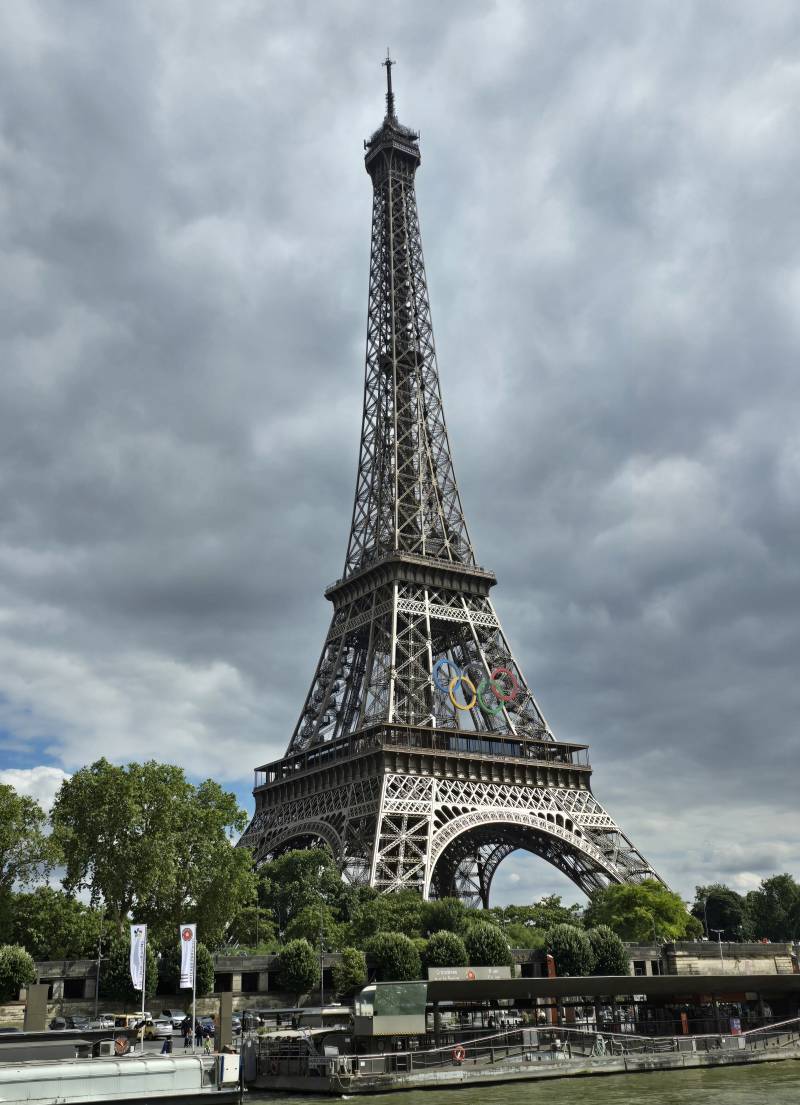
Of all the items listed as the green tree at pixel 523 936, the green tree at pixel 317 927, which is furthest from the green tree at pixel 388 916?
the green tree at pixel 523 936

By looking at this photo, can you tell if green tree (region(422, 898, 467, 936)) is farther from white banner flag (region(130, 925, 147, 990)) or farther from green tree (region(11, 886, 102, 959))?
white banner flag (region(130, 925, 147, 990))

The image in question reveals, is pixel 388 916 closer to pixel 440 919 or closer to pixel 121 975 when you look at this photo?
pixel 440 919

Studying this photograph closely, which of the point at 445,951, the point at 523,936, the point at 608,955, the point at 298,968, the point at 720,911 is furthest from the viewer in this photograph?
the point at 720,911

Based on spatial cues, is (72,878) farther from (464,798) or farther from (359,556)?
(359,556)

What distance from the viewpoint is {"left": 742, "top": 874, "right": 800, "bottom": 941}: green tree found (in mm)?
122000

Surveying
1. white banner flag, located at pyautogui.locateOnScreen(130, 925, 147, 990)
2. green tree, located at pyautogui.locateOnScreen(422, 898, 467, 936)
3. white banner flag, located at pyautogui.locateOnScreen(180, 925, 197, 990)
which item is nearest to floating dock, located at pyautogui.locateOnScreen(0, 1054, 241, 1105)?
white banner flag, located at pyautogui.locateOnScreen(180, 925, 197, 990)

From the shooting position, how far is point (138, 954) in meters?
46.1

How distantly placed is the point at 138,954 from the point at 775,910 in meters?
99.9

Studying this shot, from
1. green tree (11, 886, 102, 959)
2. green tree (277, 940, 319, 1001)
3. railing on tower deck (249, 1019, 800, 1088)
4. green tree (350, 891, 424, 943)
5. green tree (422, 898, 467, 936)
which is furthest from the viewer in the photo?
green tree (422, 898, 467, 936)

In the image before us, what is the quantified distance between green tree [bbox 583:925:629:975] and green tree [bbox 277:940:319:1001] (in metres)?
17.3

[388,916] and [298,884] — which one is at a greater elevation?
[298,884]

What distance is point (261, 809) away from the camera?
9212 centimetres

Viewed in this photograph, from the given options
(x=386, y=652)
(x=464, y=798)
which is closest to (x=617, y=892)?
(x=464, y=798)

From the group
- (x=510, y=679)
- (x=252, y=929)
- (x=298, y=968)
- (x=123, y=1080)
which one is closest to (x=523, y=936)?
(x=252, y=929)
